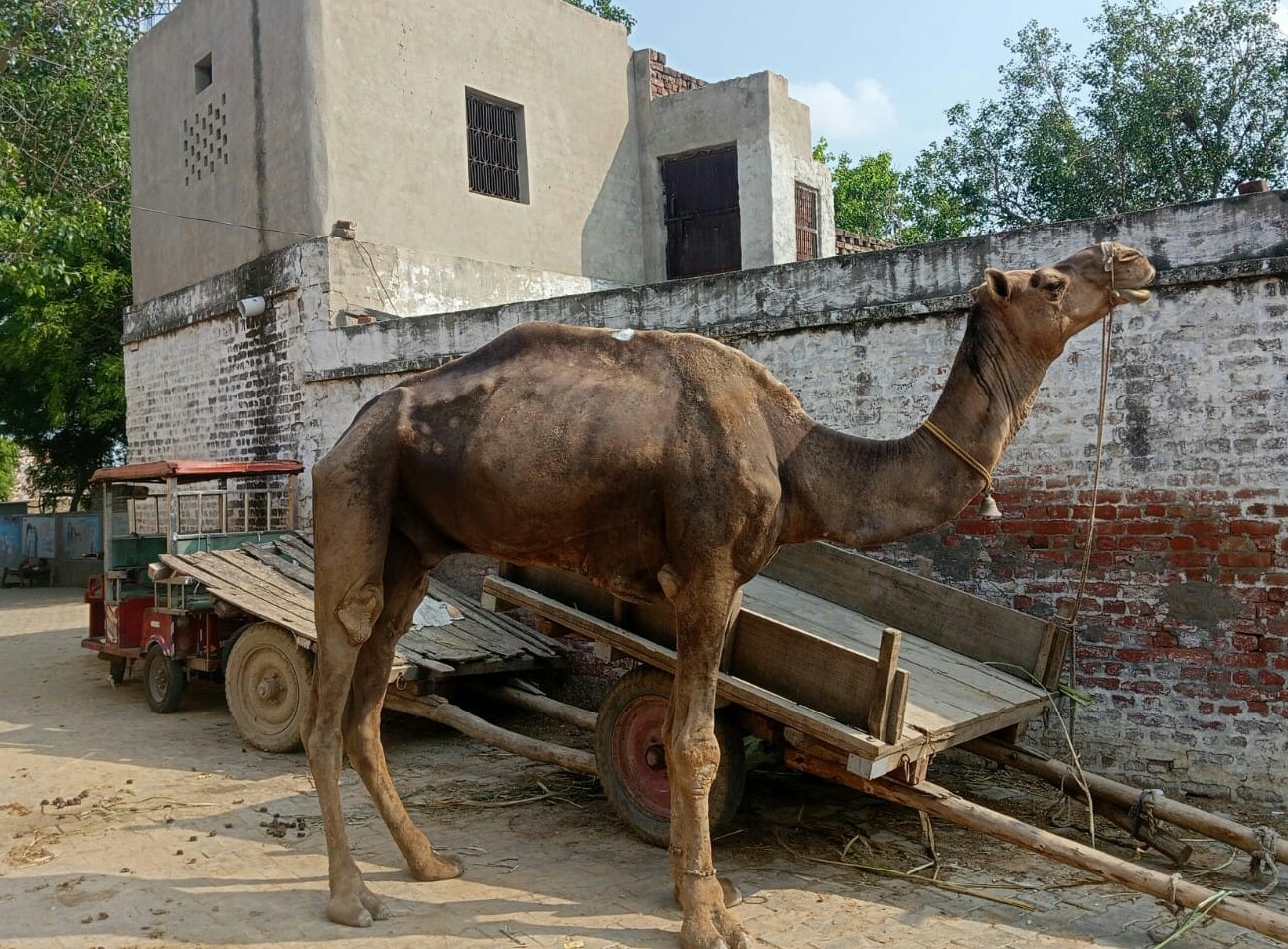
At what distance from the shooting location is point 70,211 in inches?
663

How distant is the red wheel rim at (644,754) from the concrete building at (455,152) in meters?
7.14

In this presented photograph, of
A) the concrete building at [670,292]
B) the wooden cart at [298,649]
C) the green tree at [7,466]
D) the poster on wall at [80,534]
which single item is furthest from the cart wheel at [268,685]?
the green tree at [7,466]

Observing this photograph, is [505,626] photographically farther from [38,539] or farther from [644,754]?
[38,539]

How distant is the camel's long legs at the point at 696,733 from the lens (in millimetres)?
4215

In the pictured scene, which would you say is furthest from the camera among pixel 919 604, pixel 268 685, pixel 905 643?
pixel 268 685

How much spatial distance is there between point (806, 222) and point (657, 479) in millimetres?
11753

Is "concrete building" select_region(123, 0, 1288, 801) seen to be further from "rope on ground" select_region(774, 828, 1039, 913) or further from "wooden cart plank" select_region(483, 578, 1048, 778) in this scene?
"rope on ground" select_region(774, 828, 1039, 913)

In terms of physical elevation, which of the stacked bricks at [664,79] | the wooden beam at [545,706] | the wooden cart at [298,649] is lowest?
the wooden beam at [545,706]

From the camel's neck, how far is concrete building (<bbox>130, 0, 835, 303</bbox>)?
7.88 metres

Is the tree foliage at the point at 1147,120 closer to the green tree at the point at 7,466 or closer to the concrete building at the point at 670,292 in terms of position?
the concrete building at the point at 670,292

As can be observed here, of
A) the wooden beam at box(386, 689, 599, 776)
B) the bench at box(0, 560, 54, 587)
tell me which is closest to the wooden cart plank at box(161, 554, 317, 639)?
the wooden beam at box(386, 689, 599, 776)

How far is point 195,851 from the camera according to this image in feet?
17.7

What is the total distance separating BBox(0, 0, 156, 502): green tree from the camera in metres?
16.4

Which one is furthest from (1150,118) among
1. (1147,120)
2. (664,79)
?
(664,79)
